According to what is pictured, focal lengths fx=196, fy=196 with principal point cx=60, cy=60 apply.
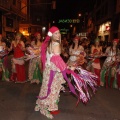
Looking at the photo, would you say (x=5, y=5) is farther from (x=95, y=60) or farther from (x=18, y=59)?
(x=95, y=60)

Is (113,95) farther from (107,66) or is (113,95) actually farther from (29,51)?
(29,51)

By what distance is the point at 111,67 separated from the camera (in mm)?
6496

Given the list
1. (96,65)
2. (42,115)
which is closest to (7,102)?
(42,115)

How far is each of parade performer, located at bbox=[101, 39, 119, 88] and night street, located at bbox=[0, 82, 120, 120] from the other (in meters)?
0.40

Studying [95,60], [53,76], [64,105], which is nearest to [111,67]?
[95,60]

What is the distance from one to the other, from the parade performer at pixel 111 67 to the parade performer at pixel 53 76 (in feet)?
8.32

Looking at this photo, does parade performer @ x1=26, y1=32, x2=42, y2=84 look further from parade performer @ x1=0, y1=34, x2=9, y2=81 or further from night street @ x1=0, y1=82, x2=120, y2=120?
parade performer @ x1=0, y1=34, x2=9, y2=81

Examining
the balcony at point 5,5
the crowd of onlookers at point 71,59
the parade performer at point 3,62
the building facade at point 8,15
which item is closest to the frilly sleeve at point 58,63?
the crowd of onlookers at point 71,59

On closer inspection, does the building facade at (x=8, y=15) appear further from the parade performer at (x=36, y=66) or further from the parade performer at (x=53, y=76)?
the parade performer at (x=53, y=76)

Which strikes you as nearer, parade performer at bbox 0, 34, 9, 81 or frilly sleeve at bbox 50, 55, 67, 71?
frilly sleeve at bbox 50, 55, 67, 71

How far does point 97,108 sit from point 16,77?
11.0 feet

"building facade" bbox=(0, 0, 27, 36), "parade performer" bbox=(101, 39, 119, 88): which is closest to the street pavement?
"parade performer" bbox=(101, 39, 119, 88)

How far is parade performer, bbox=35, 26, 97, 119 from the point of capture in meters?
3.78

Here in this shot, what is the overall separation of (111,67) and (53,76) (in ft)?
10.4
